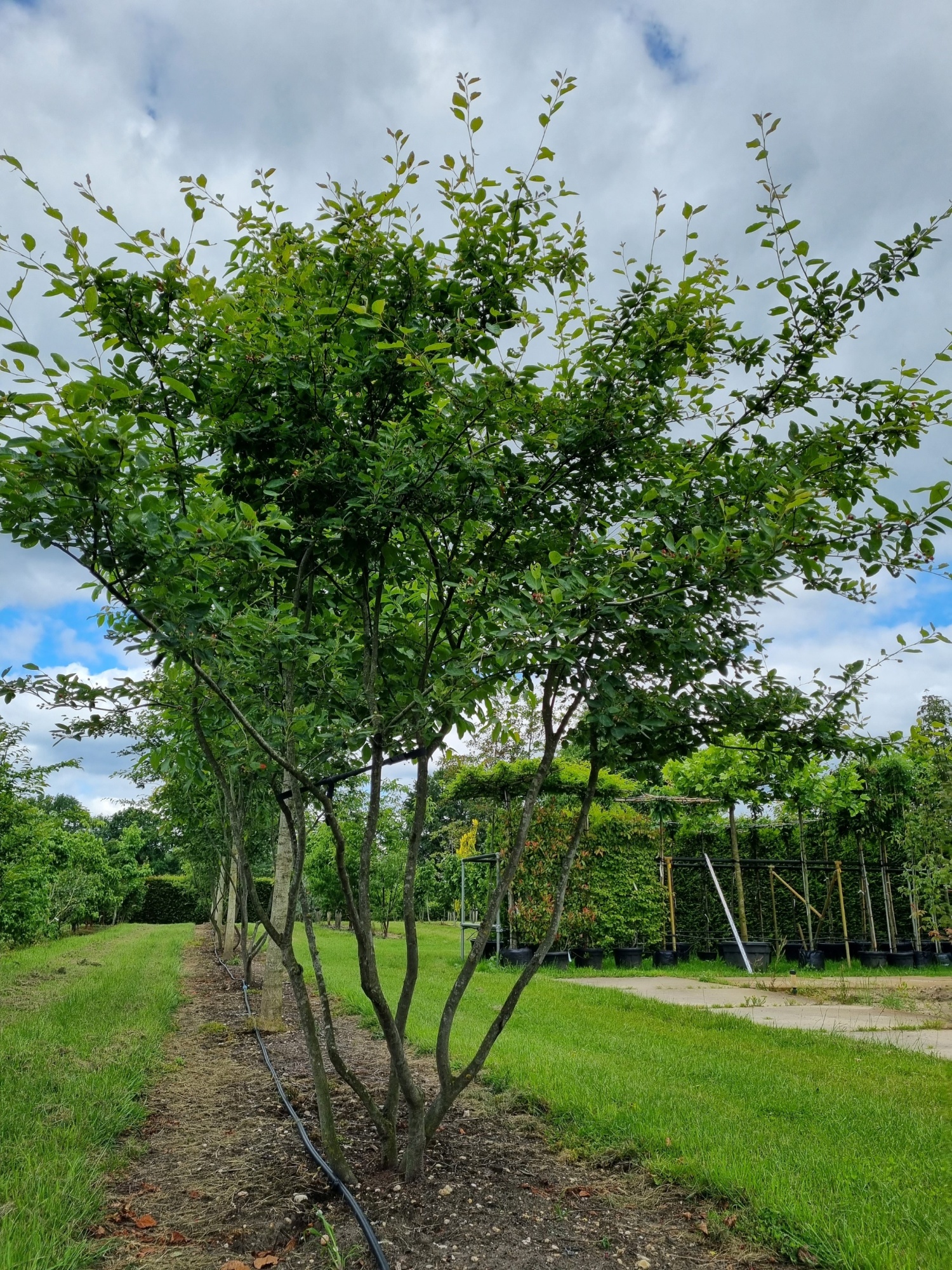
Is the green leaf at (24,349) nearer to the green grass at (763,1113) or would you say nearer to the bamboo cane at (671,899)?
the green grass at (763,1113)

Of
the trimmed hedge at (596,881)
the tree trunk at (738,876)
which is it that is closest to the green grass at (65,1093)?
the trimmed hedge at (596,881)

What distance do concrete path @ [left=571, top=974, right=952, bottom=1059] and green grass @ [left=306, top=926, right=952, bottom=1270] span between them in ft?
1.95

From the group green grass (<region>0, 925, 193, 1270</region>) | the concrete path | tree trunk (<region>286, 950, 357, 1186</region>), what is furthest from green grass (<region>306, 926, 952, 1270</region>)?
green grass (<region>0, 925, 193, 1270</region>)

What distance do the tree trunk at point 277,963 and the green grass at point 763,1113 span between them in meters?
1.29

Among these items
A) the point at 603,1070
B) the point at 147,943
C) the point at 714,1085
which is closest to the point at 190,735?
the point at 603,1070

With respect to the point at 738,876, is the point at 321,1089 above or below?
below

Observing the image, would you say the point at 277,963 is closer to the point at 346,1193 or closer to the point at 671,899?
the point at 346,1193

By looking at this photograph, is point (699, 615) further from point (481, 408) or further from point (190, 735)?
point (190, 735)

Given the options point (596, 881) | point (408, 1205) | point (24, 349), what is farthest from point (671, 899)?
point (24, 349)

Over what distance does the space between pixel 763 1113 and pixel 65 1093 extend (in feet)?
12.4

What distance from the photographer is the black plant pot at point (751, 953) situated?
41.4ft

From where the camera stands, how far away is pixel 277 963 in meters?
7.18

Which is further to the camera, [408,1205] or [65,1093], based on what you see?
[65,1093]

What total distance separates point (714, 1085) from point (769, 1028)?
91.6 inches
